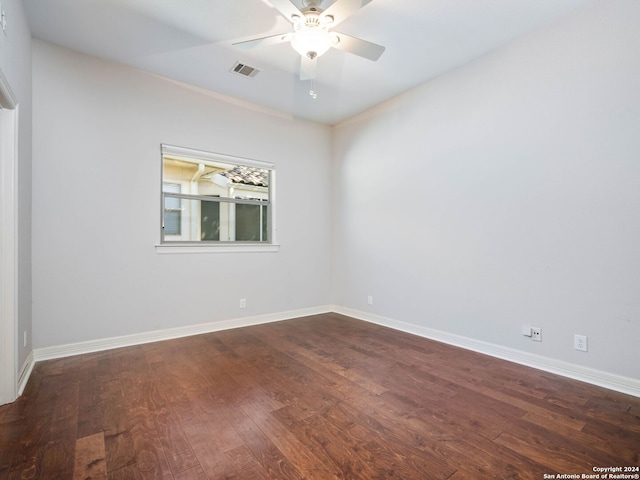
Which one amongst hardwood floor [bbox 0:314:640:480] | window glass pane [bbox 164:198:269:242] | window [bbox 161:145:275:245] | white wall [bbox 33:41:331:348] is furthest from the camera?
window glass pane [bbox 164:198:269:242]

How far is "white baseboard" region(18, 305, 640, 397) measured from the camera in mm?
2350

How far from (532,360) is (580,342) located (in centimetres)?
40

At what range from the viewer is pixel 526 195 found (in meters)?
2.79

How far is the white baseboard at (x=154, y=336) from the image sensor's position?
293 cm

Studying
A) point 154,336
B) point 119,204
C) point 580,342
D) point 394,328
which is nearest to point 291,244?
point 394,328

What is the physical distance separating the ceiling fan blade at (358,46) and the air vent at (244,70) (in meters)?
1.31

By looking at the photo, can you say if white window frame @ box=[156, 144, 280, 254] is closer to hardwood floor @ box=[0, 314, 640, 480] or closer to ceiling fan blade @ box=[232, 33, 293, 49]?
hardwood floor @ box=[0, 314, 640, 480]

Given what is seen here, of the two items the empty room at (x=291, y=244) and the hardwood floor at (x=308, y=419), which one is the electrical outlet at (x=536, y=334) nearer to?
the empty room at (x=291, y=244)

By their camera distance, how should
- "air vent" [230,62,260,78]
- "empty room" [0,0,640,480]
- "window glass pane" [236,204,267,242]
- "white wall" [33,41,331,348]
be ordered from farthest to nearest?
1. "window glass pane" [236,204,267,242]
2. "air vent" [230,62,260,78]
3. "white wall" [33,41,331,348]
4. "empty room" [0,0,640,480]

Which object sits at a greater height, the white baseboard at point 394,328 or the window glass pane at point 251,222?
the window glass pane at point 251,222

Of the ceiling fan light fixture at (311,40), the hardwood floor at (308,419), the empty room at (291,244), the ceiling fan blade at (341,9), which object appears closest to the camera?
the hardwood floor at (308,419)

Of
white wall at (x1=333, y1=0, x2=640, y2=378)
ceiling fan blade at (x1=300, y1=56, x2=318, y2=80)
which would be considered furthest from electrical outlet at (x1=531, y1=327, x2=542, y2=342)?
ceiling fan blade at (x1=300, y1=56, x2=318, y2=80)

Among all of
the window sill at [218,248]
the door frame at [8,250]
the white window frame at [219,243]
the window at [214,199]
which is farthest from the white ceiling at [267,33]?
the window sill at [218,248]

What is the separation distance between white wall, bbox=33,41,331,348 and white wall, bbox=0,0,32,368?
0.78 ft
